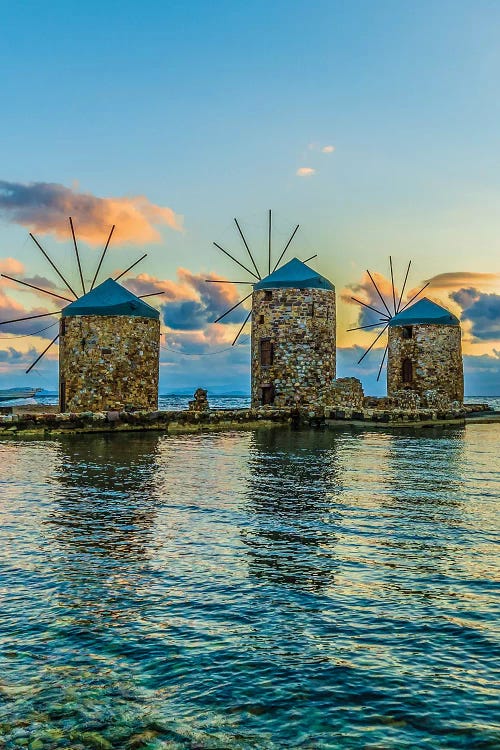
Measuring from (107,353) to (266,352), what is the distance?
7529mm

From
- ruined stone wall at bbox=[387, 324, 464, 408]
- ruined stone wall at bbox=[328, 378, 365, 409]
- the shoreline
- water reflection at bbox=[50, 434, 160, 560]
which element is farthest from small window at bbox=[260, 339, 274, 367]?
water reflection at bbox=[50, 434, 160, 560]

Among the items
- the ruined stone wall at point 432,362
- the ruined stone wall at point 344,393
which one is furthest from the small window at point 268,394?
the ruined stone wall at point 432,362

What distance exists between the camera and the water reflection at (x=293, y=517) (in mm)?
6777

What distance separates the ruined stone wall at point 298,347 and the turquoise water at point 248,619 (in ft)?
65.6

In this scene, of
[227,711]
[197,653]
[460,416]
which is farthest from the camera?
[460,416]

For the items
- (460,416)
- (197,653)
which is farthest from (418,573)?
(460,416)

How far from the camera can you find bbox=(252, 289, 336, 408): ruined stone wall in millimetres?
31625

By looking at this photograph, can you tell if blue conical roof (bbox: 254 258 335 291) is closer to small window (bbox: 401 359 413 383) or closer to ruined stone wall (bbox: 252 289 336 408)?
ruined stone wall (bbox: 252 289 336 408)

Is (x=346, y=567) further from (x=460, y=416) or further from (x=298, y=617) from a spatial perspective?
(x=460, y=416)

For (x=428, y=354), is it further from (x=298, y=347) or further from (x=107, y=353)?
(x=107, y=353)

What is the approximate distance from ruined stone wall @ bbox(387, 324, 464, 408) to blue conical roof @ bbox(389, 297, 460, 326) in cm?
24

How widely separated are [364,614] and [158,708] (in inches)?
79.2

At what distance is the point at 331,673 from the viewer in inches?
178

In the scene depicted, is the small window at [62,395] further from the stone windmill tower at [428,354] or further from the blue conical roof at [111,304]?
the stone windmill tower at [428,354]
